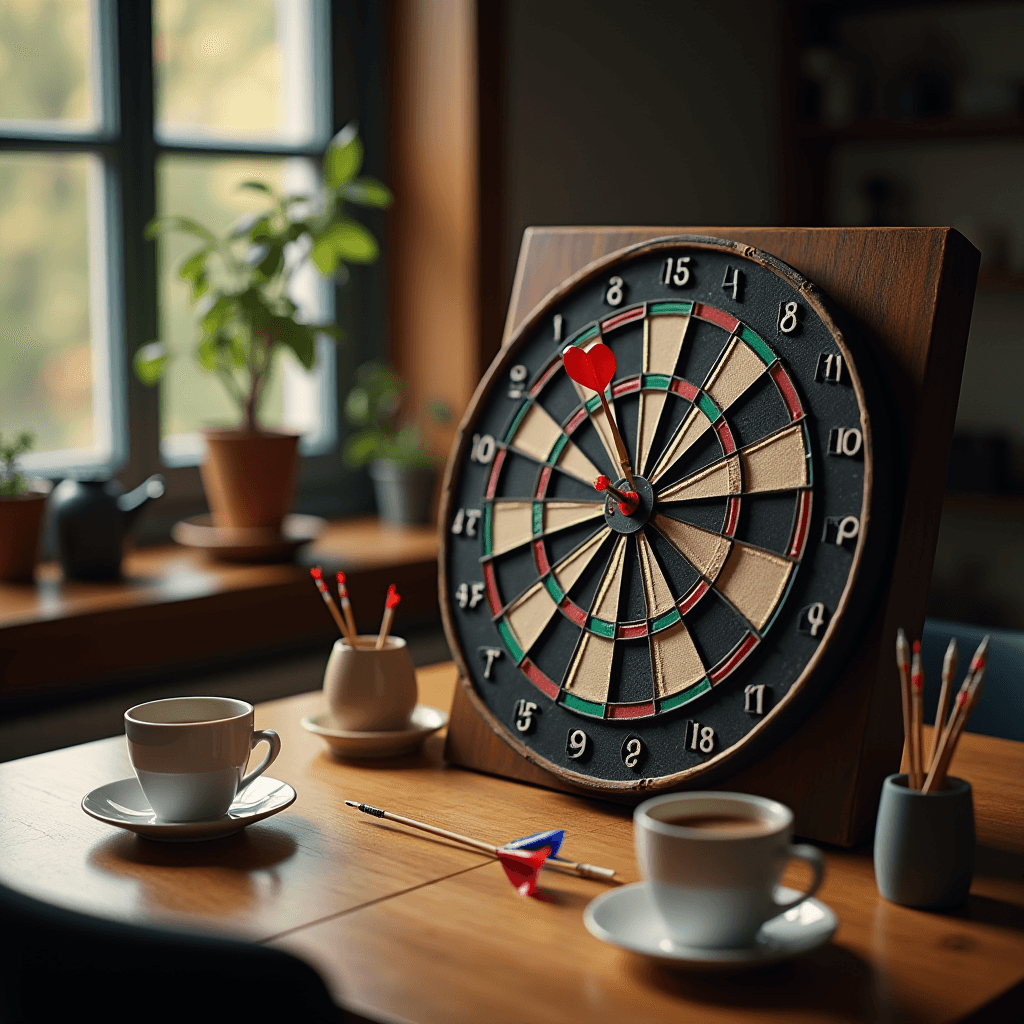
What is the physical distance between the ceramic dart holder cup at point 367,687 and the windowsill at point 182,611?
0.93 meters

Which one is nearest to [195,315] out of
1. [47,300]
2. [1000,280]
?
[47,300]

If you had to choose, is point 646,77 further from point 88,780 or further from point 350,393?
point 88,780

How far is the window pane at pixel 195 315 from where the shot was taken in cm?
297

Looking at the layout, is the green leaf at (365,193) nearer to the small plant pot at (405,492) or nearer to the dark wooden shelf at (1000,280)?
the small plant pot at (405,492)

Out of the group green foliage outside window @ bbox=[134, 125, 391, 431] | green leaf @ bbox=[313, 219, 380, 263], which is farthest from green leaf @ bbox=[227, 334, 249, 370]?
green leaf @ bbox=[313, 219, 380, 263]

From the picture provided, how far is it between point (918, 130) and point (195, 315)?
82.0 inches

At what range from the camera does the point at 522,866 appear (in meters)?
1.09

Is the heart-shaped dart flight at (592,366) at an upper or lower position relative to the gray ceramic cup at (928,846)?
upper

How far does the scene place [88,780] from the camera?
1.36 metres

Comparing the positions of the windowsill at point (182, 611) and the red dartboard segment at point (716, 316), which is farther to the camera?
the windowsill at point (182, 611)

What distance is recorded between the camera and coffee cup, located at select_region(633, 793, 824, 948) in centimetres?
91

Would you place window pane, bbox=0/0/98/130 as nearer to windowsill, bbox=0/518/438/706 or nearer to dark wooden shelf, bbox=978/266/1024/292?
windowsill, bbox=0/518/438/706

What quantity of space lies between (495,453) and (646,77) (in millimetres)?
2412

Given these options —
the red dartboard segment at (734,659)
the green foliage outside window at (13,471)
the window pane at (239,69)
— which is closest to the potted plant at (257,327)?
the green foliage outside window at (13,471)
